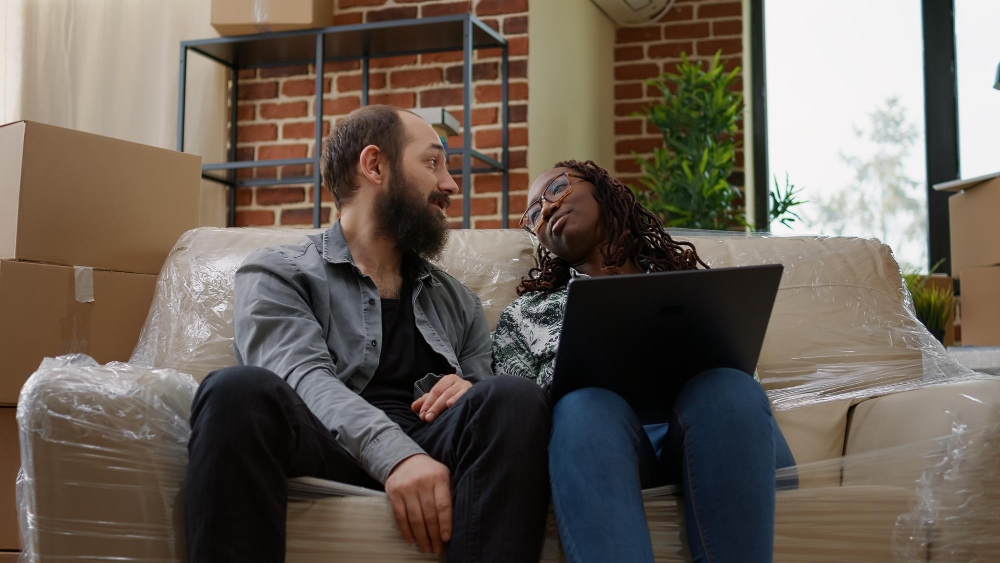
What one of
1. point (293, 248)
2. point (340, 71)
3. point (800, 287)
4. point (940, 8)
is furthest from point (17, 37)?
point (940, 8)

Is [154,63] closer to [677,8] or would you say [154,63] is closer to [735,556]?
[677,8]

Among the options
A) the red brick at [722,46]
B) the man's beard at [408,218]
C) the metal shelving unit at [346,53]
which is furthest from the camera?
the red brick at [722,46]

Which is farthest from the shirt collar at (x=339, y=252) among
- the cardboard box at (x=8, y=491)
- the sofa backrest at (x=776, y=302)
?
the cardboard box at (x=8, y=491)

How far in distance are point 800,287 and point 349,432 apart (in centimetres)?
99

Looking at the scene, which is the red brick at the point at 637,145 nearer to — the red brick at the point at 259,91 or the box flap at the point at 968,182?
the box flap at the point at 968,182

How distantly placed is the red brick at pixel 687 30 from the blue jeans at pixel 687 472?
8.98 feet

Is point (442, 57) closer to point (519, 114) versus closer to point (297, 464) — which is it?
point (519, 114)

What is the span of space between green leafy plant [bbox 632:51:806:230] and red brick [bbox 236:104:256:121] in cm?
142

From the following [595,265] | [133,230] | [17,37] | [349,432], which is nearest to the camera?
[349,432]

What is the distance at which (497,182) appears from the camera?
2.95 m

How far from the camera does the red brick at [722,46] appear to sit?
11.9 ft

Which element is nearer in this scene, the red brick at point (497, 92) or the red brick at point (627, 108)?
the red brick at point (497, 92)

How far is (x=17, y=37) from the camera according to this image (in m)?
2.50

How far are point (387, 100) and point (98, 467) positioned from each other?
7.09 ft
